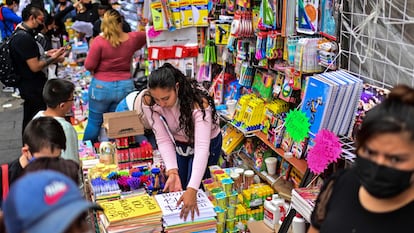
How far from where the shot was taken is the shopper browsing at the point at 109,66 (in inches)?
205

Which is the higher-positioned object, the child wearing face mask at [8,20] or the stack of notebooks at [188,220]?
the child wearing face mask at [8,20]

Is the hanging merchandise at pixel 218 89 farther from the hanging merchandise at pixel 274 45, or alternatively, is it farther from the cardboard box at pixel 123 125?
the cardboard box at pixel 123 125

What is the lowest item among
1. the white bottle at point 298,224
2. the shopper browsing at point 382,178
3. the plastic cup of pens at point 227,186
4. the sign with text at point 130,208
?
the white bottle at point 298,224

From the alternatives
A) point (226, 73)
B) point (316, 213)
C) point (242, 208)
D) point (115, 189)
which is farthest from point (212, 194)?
point (226, 73)

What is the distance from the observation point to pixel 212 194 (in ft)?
11.7

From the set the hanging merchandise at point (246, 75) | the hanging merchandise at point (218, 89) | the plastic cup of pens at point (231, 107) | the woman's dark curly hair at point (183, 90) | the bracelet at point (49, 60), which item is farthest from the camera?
the hanging merchandise at point (218, 89)

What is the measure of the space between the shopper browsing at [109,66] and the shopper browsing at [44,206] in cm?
393

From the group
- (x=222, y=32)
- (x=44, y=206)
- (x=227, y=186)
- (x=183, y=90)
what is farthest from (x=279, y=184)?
(x=44, y=206)

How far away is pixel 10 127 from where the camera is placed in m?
7.44

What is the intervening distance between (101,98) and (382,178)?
4184 mm

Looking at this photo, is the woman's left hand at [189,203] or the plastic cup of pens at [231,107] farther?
the plastic cup of pens at [231,107]

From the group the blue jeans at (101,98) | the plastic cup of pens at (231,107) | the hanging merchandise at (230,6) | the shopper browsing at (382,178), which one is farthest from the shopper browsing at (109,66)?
the shopper browsing at (382,178)

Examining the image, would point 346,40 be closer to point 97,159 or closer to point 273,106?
point 273,106

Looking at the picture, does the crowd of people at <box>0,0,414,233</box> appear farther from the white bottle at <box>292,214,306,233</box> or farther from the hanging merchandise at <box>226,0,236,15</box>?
the hanging merchandise at <box>226,0,236,15</box>
